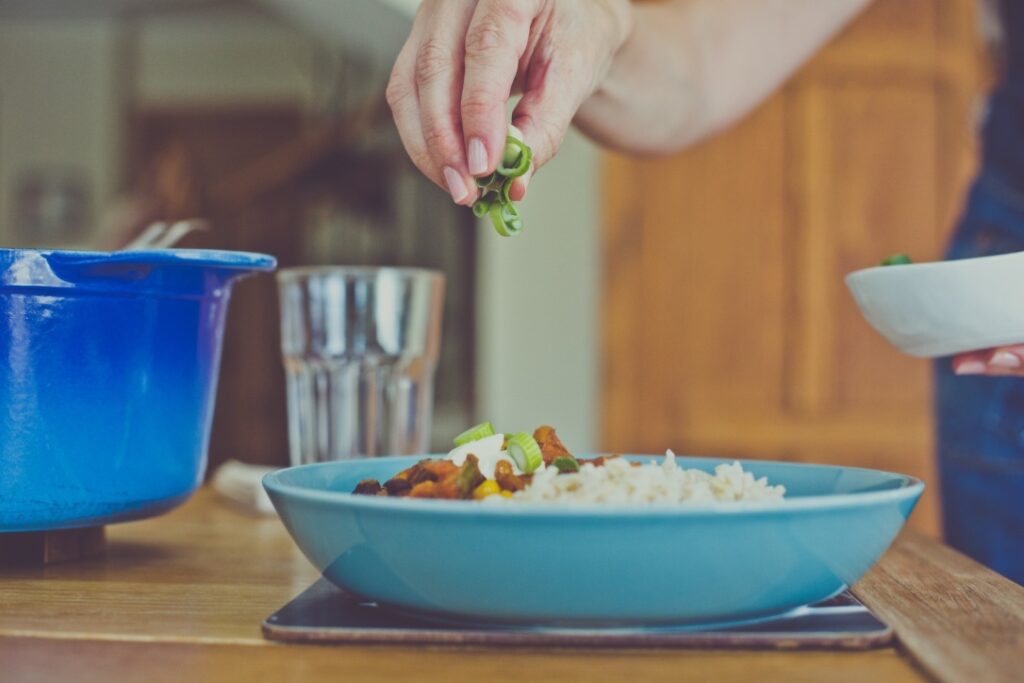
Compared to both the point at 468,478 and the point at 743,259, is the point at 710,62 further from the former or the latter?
the point at 743,259

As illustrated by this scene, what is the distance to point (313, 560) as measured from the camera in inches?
23.5

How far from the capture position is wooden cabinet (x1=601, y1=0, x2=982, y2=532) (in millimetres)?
2754

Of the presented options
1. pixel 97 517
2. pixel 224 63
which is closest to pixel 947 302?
pixel 97 517

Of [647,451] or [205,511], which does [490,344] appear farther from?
[205,511]

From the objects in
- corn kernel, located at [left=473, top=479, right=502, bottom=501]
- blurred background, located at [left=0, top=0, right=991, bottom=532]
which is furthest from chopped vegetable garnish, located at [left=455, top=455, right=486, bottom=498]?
blurred background, located at [left=0, top=0, right=991, bottom=532]

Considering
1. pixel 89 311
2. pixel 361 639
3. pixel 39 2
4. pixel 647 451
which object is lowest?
pixel 647 451

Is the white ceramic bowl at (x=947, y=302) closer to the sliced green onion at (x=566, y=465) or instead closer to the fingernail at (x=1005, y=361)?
the fingernail at (x=1005, y=361)

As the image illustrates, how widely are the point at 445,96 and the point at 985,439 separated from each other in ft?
2.81

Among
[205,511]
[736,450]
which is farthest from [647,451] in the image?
[205,511]

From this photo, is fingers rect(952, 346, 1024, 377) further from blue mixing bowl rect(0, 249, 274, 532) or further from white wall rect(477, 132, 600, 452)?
white wall rect(477, 132, 600, 452)

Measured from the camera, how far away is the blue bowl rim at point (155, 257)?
710 mm

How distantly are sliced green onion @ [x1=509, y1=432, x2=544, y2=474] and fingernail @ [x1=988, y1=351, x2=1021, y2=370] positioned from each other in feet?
1.47

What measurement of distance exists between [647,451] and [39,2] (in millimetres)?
4889

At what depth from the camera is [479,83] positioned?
30.2 inches
